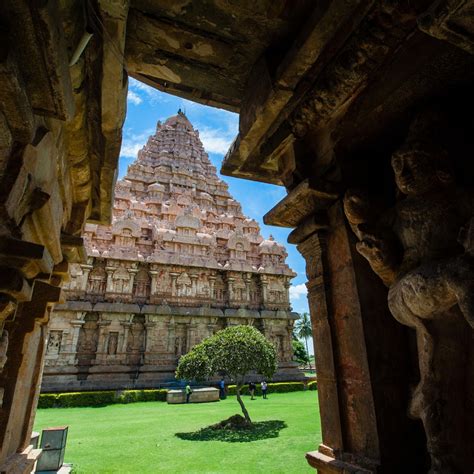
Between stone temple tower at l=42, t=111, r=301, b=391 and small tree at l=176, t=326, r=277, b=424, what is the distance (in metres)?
7.83

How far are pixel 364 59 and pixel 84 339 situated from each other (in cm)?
2170

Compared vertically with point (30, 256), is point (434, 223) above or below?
above

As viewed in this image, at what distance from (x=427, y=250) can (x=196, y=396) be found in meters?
17.0

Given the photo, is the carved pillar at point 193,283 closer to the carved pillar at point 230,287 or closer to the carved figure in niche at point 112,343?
the carved pillar at point 230,287

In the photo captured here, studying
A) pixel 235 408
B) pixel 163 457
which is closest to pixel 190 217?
pixel 235 408

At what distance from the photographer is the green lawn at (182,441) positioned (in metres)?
6.71

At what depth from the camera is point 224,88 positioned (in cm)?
308

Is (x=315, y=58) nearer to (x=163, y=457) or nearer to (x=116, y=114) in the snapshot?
Answer: (x=116, y=114)

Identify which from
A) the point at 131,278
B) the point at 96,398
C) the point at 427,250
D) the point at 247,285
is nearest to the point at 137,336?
the point at 131,278

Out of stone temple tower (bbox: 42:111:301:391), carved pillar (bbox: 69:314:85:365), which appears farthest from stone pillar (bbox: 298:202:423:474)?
carved pillar (bbox: 69:314:85:365)

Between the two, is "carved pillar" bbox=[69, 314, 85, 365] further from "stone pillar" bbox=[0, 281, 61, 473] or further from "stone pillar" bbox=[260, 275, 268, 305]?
"stone pillar" bbox=[0, 281, 61, 473]

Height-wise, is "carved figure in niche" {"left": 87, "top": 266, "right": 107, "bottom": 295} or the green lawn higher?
"carved figure in niche" {"left": 87, "top": 266, "right": 107, "bottom": 295}

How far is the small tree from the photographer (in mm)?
12344

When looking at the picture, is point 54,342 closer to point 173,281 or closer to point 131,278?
point 131,278
